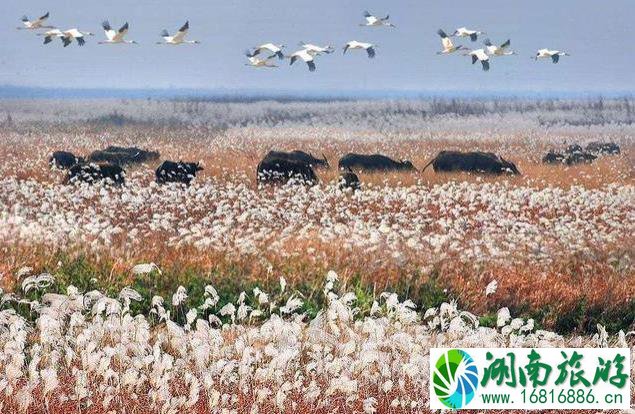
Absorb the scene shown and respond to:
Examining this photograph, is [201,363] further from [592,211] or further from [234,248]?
[592,211]

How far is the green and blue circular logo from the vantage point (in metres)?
6.80

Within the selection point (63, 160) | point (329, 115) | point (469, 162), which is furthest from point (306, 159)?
point (329, 115)

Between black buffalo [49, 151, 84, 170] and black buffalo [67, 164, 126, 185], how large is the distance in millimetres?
2649

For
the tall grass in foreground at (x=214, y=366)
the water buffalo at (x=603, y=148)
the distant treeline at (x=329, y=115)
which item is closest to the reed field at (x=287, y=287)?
the tall grass in foreground at (x=214, y=366)

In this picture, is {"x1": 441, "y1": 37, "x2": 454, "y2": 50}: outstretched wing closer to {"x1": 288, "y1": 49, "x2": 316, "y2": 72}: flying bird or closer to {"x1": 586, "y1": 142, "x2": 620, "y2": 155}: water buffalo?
{"x1": 288, "y1": 49, "x2": 316, "y2": 72}: flying bird

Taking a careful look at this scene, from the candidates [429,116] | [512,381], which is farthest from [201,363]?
[429,116]

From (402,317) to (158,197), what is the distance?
10.5 meters

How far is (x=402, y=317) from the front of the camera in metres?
7.66

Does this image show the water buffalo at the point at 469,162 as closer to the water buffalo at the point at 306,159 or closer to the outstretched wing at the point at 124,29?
the water buffalo at the point at 306,159

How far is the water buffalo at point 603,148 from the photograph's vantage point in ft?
92.8

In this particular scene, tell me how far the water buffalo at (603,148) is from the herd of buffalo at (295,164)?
54mm

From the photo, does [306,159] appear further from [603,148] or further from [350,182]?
[603,148]

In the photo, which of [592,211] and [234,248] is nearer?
[234,248]

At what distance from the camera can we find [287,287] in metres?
10.2
